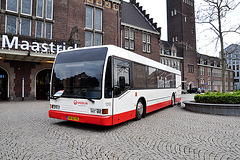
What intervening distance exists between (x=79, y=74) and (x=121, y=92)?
5.12 feet

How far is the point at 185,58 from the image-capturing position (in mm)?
49219

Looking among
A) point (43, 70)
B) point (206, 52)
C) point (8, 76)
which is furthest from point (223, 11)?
point (8, 76)

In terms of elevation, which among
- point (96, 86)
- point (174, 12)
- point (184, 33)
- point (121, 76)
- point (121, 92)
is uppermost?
point (174, 12)

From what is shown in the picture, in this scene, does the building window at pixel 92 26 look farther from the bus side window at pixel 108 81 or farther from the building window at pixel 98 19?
the bus side window at pixel 108 81

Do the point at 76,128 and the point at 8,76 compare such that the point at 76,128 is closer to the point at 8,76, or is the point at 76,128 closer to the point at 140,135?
the point at 140,135

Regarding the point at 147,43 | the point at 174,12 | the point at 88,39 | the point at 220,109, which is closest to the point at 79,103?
the point at 220,109

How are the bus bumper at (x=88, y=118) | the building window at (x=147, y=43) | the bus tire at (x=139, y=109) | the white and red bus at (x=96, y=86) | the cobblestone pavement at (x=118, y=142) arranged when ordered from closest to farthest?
the cobblestone pavement at (x=118, y=142) < the bus bumper at (x=88, y=118) < the white and red bus at (x=96, y=86) < the bus tire at (x=139, y=109) < the building window at (x=147, y=43)

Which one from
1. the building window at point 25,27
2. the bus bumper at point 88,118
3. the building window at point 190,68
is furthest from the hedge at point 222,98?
the building window at point 190,68

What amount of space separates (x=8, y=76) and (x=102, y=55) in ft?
45.6

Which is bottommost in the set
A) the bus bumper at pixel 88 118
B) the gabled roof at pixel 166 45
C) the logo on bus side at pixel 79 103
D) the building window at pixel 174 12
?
the bus bumper at pixel 88 118

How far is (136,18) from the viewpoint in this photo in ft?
102

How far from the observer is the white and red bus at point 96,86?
5582 millimetres

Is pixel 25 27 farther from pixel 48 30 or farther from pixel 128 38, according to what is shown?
pixel 128 38

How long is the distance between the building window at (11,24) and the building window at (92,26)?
7262 mm
